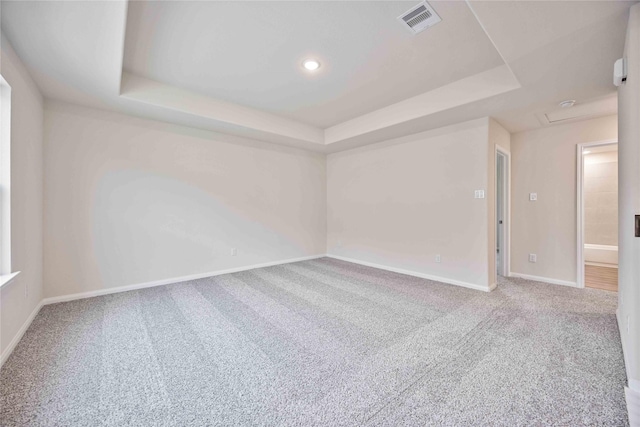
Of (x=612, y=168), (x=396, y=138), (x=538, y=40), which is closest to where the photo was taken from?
(x=538, y=40)

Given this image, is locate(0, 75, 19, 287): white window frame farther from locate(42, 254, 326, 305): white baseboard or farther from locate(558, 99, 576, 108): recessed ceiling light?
locate(558, 99, 576, 108): recessed ceiling light

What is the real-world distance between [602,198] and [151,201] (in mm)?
8446

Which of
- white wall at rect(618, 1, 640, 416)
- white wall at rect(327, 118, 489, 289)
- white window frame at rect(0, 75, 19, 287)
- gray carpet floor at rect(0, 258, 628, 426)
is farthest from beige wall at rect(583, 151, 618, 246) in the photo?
white window frame at rect(0, 75, 19, 287)

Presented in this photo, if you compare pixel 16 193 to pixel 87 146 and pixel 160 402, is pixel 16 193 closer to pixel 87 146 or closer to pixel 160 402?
pixel 87 146

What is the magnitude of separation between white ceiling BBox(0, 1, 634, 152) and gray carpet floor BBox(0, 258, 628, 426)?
2388 mm

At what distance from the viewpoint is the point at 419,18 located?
2.06 meters

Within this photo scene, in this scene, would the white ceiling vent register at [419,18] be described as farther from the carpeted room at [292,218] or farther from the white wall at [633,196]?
the white wall at [633,196]

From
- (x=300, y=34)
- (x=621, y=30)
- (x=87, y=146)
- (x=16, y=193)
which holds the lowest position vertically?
(x=16, y=193)

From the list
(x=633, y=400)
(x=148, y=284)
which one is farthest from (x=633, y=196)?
(x=148, y=284)

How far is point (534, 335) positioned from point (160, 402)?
116 inches

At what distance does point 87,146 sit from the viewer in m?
3.29

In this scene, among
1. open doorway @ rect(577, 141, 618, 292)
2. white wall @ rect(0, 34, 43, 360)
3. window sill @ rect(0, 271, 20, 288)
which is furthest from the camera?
open doorway @ rect(577, 141, 618, 292)

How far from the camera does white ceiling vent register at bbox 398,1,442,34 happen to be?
1.96m

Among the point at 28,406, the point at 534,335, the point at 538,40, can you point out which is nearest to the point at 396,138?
the point at 538,40
